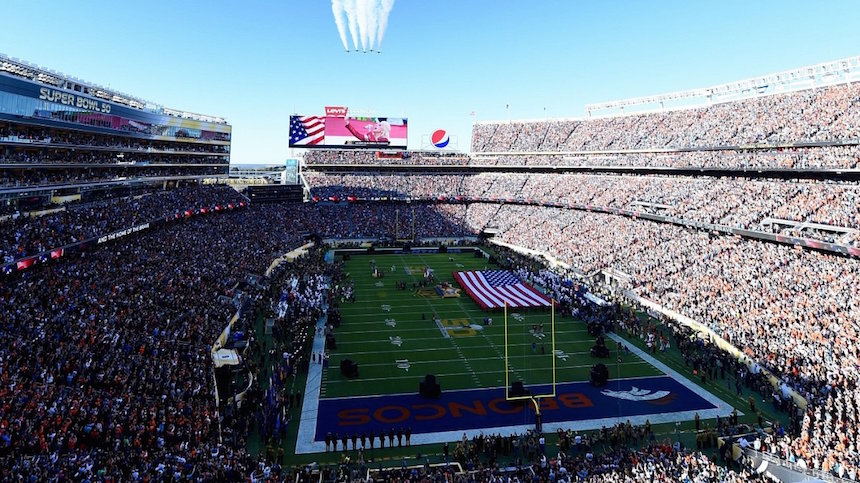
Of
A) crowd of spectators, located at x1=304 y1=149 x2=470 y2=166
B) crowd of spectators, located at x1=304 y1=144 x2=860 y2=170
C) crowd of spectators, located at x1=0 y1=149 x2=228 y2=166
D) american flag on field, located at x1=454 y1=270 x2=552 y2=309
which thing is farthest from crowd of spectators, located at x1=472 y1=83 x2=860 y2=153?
crowd of spectators, located at x1=0 y1=149 x2=228 y2=166

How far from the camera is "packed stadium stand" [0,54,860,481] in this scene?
45.7 ft

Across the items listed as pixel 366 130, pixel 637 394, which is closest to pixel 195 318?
pixel 637 394

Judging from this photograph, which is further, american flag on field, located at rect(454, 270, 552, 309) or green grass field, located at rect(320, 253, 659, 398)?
american flag on field, located at rect(454, 270, 552, 309)

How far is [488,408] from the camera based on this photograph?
18984mm

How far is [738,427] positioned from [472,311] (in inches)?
632

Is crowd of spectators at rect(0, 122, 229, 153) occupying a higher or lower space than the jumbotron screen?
lower

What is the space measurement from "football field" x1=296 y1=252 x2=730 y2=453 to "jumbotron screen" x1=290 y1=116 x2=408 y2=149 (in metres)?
35.3

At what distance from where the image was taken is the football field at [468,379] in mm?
18047

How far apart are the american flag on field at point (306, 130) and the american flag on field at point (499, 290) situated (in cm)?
3143

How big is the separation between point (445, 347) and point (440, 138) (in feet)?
166

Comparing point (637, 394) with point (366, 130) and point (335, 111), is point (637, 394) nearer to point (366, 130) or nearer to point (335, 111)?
point (366, 130)

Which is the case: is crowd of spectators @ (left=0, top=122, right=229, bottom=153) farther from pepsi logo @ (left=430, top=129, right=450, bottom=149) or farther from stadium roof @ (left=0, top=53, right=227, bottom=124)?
pepsi logo @ (left=430, top=129, right=450, bottom=149)

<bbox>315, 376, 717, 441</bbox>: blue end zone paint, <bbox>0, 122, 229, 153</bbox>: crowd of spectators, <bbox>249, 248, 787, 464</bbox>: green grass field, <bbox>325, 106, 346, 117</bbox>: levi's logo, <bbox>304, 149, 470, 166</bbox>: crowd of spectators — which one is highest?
<bbox>325, 106, 346, 117</bbox>: levi's logo

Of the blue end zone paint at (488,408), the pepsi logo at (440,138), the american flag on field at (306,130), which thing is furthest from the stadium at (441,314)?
the pepsi logo at (440,138)
